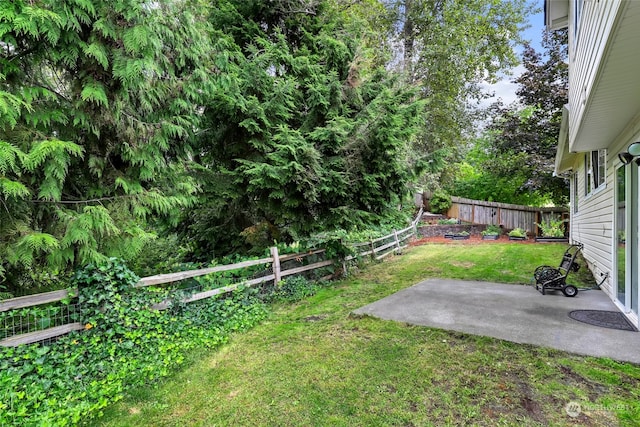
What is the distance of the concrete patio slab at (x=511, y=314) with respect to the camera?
354 centimetres

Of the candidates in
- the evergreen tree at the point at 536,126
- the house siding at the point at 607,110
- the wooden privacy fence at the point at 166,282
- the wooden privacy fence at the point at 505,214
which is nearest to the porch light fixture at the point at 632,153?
the house siding at the point at 607,110

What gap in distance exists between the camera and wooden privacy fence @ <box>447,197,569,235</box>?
514 inches

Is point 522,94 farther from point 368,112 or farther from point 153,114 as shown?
point 153,114

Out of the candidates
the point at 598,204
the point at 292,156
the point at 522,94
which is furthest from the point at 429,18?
the point at 292,156

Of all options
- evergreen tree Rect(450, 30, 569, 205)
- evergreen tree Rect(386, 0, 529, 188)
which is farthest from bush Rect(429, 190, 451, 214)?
evergreen tree Rect(386, 0, 529, 188)

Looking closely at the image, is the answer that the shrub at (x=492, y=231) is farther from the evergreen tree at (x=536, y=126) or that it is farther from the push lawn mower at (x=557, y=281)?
the push lawn mower at (x=557, y=281)

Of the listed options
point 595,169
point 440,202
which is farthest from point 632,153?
point 440,202

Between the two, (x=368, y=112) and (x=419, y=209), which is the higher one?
(x=368, y=112)

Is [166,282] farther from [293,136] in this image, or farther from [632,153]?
[632,153]

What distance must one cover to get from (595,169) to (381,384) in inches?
260

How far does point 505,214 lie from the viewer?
14.3 metres

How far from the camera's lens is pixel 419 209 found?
59.5 feet

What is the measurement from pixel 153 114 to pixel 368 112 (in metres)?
3.58

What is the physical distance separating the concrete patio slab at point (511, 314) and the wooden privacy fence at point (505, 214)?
8578mm
